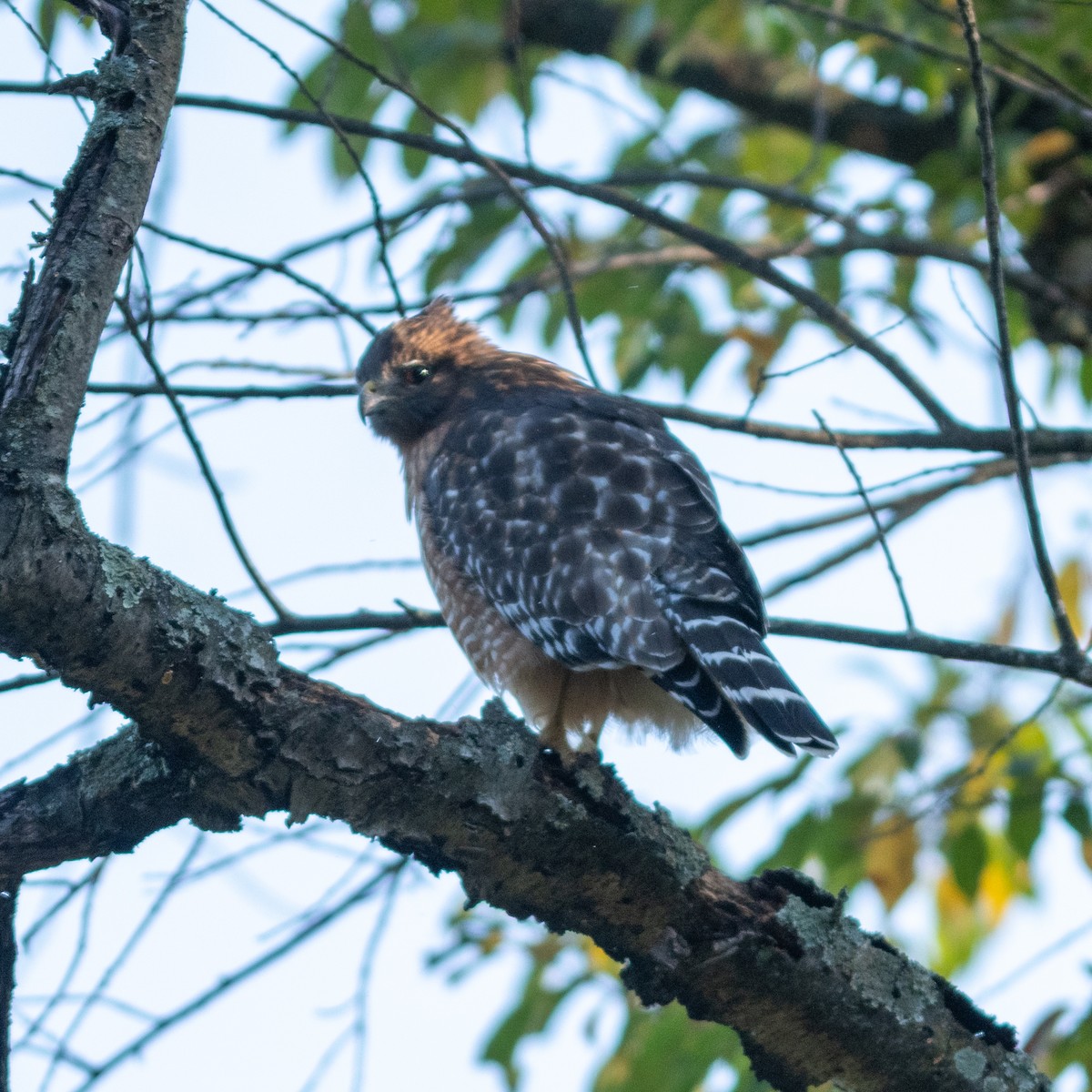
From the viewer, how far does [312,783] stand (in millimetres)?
2885

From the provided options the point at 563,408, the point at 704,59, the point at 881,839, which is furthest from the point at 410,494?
the point at 704,59

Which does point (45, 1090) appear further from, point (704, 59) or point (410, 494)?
point (704, 59)

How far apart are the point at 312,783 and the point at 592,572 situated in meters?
1.48

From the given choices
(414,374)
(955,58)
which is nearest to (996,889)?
(414,374)

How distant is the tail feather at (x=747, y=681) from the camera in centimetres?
338

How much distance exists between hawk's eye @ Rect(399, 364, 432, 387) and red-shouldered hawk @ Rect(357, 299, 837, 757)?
0.18m

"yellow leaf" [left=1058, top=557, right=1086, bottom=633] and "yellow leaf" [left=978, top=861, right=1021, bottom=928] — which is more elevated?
"yellow leaf" [left=1058, top=557, right=1086, bottom=633]

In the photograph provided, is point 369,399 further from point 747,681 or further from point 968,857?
point 968,857

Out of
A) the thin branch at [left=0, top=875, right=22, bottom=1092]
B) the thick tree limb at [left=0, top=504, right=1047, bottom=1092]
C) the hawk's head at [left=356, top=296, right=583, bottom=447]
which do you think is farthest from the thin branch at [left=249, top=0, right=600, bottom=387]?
the thin branch at [left=0, top=875, right=22, bottom=1092]

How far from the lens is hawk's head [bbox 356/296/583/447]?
5.37 meters

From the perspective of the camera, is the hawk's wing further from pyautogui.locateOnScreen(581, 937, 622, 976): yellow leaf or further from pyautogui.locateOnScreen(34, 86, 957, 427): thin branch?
pyautogui.locateOnScreen(581, 937, 622, 976): yellow leaf

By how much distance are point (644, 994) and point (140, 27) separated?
248 cm

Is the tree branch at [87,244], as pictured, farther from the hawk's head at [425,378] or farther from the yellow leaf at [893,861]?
the yellow leaf at [893,861]

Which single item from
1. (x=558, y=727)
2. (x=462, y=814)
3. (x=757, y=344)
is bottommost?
(x=462, y=814)
